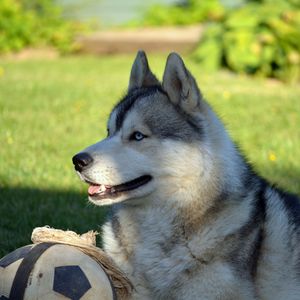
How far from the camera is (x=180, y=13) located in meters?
20.3

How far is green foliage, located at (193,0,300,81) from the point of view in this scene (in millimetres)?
12805

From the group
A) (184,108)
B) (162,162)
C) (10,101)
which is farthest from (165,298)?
(10,101)

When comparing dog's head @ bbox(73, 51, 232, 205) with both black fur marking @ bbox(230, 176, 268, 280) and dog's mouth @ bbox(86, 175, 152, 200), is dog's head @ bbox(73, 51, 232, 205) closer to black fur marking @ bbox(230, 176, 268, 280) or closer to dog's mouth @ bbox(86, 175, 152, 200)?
dog's mouth @ bbox(86, 175, 152, 200)

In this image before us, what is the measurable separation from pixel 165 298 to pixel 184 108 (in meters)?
1.05

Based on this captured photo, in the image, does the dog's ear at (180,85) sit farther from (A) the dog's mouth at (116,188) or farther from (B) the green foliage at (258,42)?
(B) the green foliage at (258,42)

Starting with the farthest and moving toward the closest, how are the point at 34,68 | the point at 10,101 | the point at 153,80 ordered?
the point at 34,68, the point at 10,101, the point at 153,80

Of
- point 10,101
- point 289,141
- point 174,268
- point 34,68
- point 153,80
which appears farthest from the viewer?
point 34,68

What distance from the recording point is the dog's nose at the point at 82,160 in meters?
4.00

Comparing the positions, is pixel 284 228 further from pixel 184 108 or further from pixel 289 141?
pixel 289 141

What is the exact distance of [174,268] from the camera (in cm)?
403

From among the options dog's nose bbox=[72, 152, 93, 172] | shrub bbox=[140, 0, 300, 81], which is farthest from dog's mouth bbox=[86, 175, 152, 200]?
shrub bbox=[140, 0, 300, 81]

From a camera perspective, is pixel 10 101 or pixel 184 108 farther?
pixel 10 101

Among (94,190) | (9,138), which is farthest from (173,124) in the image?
(9,138)

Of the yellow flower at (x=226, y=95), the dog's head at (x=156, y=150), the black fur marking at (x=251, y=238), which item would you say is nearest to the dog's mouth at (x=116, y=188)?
the dog's head at (x=156, y=150)
